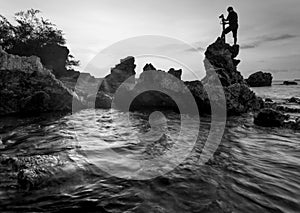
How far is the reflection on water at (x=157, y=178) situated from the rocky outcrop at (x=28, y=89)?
15.6 feet

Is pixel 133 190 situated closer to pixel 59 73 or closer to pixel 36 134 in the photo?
pixel 36 134

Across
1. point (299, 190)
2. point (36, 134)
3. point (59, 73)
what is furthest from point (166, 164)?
point (59, 73)

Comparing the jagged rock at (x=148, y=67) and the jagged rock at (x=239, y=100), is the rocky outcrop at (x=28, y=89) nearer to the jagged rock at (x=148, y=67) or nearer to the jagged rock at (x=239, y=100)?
the jagged rock at (x=148, y=67)

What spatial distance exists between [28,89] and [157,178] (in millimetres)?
10763

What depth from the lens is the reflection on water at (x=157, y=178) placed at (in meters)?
3.02

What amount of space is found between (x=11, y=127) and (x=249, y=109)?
1283 centimetres

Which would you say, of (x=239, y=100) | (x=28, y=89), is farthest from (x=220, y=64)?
(x=28, y=89)

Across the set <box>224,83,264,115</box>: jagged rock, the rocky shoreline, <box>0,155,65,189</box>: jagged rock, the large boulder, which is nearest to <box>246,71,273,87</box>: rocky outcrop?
the large boulder

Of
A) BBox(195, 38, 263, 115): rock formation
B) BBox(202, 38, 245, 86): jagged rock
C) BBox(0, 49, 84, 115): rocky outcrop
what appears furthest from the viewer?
BBox(202, 38, 245, 86): jagged rock

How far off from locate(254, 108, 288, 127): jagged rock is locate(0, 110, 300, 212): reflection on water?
1.63 meters

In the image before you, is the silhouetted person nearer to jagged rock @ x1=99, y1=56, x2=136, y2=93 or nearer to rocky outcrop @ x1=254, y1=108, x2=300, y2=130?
jagged rock @ x1=99, y1=56, x2=136, y2=93

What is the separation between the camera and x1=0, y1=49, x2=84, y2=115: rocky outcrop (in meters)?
11.1

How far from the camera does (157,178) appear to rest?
389 centimetres

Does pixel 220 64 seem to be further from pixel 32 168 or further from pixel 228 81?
pixel 32 168
